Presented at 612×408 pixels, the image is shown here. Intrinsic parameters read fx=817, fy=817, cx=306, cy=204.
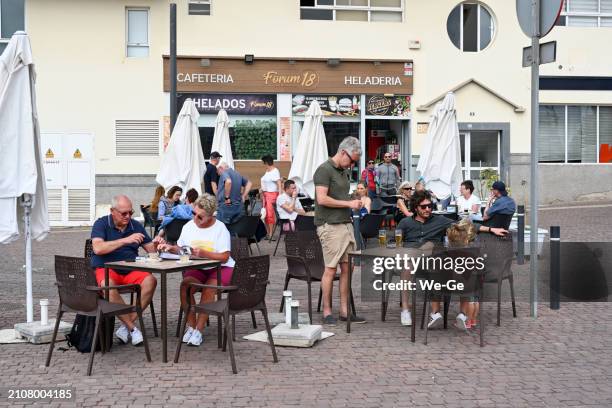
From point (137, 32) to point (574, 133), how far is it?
1289cm

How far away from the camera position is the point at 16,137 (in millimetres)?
7891

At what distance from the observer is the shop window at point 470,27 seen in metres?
23.3

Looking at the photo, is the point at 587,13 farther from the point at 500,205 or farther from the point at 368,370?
the point at 368,370

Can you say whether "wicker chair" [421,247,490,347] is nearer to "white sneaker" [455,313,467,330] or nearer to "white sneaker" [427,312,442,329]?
"white sneaker" [427,312,442,329]

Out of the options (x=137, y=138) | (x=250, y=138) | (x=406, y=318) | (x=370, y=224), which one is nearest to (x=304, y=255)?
(x=406, y=318)

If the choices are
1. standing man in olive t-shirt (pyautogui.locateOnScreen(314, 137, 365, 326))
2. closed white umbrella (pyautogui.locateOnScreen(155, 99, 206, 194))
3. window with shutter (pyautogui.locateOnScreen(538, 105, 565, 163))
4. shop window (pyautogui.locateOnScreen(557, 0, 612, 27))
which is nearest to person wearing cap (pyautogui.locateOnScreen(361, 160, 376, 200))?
closed white umbrella (pyautogui.locateOnScreen(155, 99, 206, 194))

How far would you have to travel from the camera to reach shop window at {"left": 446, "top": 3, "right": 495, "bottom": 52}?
23.3m

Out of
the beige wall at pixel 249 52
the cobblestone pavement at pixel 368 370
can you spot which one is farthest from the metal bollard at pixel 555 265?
the beige wall at pixel 249 52

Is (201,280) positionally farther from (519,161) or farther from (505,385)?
(519,161)

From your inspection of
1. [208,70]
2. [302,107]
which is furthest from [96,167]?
[302,107]

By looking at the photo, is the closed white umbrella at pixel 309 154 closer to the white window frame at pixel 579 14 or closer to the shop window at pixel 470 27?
the shop window at pixel 470 27

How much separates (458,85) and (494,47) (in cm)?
163

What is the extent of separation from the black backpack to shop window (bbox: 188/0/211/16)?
52.8 feet

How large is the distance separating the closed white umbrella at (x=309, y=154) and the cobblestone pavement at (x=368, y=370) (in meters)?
6.86
